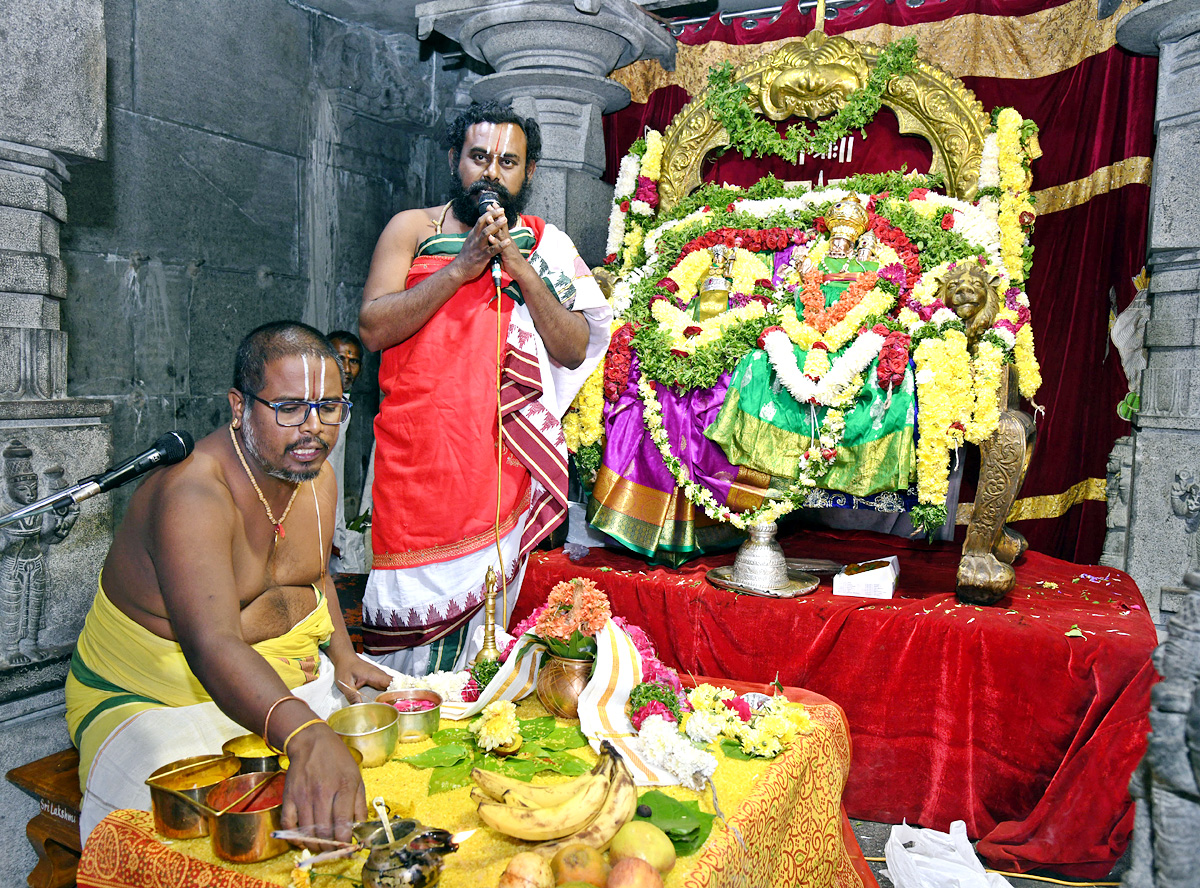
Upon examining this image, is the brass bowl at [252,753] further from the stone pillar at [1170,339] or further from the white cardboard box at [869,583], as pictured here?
the stone pillar at [1170,339]

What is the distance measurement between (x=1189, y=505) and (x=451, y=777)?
12.1 feet

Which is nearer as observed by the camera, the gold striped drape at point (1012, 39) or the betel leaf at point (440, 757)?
the betel leaf at point (440, 757)

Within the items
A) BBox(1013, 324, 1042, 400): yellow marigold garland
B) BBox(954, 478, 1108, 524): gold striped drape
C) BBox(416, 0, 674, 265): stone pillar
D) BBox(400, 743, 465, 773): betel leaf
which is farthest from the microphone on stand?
BBox(954, 478, 1108, 524): gold striped drape

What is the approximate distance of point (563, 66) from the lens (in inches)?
188

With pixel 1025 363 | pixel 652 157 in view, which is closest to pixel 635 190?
pixel 652 157

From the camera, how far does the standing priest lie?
3469 mm

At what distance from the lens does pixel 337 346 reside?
17.0 feet

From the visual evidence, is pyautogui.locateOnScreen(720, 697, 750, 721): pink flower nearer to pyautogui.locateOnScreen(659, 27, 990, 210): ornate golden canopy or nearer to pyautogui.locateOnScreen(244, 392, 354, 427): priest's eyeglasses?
pyautogui.locateOnScreen(244, 392, 354, 427): priest's eyeglasses

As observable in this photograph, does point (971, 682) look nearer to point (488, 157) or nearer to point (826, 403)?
point (826, 403)

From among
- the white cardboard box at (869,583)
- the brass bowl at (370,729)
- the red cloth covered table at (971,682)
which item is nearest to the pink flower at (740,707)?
the brass bowl at (370,729)

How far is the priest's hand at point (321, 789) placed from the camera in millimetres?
1606

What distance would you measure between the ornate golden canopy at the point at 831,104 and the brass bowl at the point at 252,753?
3731 millimetres

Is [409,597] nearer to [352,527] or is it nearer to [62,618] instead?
[62,618]

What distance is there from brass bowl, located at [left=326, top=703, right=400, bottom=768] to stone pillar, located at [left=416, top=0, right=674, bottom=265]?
11.6 ft
